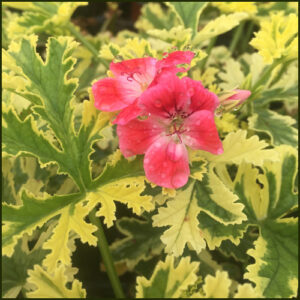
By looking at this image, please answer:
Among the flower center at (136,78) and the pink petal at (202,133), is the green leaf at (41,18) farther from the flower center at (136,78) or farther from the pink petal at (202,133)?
the pink petal at (202,133)

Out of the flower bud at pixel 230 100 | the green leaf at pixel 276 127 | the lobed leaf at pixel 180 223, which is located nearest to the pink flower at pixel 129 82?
the flower bud at pixel 230 100

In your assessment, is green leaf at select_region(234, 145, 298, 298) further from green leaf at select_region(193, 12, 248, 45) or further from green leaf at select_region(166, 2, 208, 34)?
green leaf at select_region(166, 2, 208, 34)

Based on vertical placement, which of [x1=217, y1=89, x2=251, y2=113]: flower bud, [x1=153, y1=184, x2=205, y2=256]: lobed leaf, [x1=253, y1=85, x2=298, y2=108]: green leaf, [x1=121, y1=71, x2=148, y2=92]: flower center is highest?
[x1=121, y1=71, x2=148, y2=92]: flower center

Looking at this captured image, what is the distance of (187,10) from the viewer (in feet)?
3.95

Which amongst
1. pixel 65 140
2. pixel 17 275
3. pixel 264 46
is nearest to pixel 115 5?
pixel 264 46

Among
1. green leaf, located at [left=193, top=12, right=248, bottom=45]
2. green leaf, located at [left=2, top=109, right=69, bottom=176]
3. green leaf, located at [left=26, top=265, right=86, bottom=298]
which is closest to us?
green leaf, located at [left=26, top=265, right=86, bottom=298]

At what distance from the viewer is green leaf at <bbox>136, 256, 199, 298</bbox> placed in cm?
73

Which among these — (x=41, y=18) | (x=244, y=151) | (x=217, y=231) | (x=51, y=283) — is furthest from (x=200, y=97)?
(x=41, y=18)

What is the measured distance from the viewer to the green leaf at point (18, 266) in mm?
941

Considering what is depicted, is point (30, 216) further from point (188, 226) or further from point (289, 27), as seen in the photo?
point (289, 27)

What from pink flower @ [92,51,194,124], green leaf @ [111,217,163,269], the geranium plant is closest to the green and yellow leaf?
the geranium plant

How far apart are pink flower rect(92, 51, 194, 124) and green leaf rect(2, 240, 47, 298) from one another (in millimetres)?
374

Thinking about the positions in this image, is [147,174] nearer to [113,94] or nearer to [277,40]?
[113,94]

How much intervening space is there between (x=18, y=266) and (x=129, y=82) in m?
0.47
